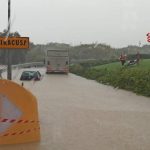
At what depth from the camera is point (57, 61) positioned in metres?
53.2

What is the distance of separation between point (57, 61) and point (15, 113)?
42172mm

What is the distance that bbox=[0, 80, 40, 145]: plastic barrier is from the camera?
11016 mm

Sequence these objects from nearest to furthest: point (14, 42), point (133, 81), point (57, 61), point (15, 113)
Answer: point (15, 113), point (14, 42), point (133, 81), point (57, 61)

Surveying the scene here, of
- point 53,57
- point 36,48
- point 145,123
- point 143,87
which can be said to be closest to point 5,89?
point 145,123

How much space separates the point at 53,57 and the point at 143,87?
89.4ft

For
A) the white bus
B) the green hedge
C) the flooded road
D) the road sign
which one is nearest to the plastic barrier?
the flooded road

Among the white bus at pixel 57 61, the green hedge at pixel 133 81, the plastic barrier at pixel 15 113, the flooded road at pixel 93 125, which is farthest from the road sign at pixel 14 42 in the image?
the white bus at pixel 57 61

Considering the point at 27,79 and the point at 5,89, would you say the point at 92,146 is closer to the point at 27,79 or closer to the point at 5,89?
the point at 5,89

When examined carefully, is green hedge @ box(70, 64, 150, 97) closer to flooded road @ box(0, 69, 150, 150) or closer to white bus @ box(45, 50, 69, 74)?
flooded road @ box(0, 69, 150, 150)

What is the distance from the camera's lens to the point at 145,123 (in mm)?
14750

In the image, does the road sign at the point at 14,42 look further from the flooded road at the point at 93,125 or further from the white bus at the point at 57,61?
the white bus at the point at 57,61

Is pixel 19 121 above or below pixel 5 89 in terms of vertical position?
below

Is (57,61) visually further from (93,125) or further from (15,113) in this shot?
(15,113)

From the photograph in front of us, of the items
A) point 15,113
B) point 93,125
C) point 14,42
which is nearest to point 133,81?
point 93,125
